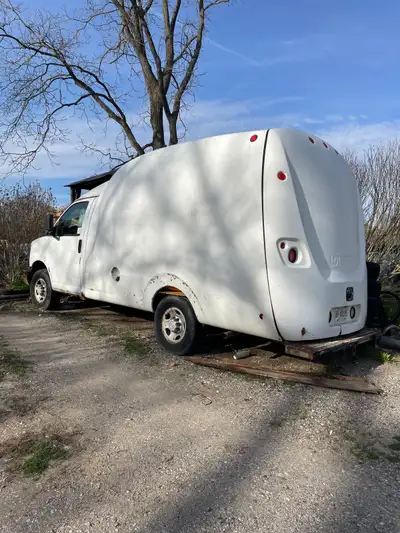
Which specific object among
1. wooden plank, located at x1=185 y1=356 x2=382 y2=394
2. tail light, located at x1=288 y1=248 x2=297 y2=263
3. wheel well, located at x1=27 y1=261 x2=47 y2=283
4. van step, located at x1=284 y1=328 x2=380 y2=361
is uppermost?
tail light, located at x1=288 y1=248 x2=297 y2=263

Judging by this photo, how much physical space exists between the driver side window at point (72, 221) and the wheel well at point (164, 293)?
225cm

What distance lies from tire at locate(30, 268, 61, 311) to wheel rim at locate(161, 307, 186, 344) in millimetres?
3570

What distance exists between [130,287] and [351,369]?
3.07m

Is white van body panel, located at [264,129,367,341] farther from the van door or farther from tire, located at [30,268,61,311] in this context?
tire, located at [30,268,61,311]

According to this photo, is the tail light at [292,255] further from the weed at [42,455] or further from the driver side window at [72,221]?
the driver side window at [72,221]

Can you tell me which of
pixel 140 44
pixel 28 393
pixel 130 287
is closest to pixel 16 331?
pixel 130 287

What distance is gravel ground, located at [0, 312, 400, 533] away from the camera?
8.82 feet

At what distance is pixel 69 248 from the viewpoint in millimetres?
7730

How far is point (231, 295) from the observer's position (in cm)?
497

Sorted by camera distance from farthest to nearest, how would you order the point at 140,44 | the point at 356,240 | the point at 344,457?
the point at 140,44, the point at 356,240, the point at 344,457

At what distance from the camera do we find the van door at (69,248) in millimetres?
7461

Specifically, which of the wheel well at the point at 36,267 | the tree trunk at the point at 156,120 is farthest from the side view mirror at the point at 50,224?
the tree trunk at the point at 156,120

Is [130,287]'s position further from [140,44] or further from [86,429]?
[140,44]

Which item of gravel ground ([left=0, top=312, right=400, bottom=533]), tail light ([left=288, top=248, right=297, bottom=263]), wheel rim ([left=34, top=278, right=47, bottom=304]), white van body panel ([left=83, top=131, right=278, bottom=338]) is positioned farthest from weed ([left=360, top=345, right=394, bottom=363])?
wheel rim ([left=34, top=278, right=47, bottom=304])
